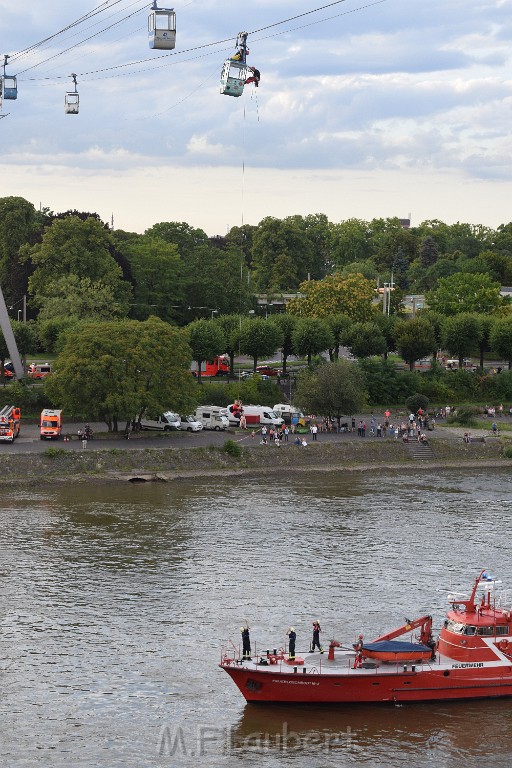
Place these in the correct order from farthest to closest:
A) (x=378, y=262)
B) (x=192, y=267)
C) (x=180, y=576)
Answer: (x=378, y=262) → (x=192, y=267) → (x=180, y=576)

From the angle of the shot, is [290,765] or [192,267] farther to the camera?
[192,267]

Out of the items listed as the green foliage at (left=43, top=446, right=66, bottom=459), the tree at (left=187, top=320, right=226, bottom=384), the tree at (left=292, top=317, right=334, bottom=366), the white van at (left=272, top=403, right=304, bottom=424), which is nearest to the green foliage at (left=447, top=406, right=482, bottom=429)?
the white van at (left=272, top=403, right=304, bottom=424)

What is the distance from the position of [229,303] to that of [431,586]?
65.0m

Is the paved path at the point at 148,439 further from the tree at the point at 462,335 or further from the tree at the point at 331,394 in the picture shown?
the tree at the point at 462,335

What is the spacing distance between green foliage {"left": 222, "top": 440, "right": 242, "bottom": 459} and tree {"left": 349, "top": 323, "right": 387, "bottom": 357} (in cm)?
2404

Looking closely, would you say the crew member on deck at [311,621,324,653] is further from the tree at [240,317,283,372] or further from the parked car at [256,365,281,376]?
the parked car at [256,365,281,376]

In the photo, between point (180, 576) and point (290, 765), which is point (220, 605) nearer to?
point (180, 576)

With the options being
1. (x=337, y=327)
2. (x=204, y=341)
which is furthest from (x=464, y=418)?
(x=204, y=341)

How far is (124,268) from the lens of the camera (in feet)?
319

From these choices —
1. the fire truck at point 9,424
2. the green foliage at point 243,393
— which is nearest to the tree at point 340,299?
the green foliage at point 243,393

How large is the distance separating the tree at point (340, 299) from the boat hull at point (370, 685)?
63985 mm

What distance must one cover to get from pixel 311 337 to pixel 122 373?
22382 mm

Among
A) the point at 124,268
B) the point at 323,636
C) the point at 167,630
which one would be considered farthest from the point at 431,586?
the point at 124,268

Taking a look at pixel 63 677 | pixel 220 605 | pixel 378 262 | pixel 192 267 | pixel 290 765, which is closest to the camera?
pixel 290 765
